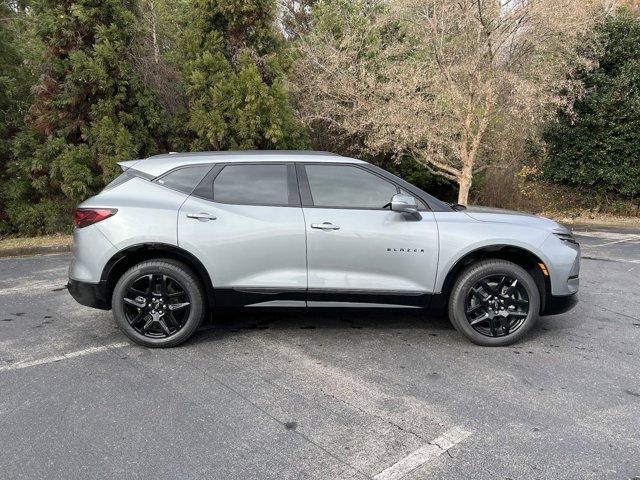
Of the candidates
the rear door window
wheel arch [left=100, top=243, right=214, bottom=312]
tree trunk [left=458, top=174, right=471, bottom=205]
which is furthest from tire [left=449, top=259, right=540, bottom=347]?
tree trunk [left=458, top=174, right=471, bottom=205]

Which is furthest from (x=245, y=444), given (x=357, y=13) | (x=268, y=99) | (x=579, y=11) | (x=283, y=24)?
(x=283, y=24)

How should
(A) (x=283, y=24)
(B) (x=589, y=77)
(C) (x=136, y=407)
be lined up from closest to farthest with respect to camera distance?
(C) (x=136, y=407) → (B) (x=589, y=77) → (A) (x=283, y=24)

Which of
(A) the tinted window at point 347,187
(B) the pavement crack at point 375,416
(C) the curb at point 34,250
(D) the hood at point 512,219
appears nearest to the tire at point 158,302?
(A) the tinted window at point 347,187

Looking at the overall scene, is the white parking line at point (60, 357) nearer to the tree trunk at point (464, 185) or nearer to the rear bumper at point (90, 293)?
the rear bumper at point (90, 293)

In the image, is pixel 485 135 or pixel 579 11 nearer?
pixel 579 11

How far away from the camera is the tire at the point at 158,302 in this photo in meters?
4.18

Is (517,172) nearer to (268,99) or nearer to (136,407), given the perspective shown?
(268,99)

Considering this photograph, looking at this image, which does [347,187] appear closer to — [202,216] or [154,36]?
[202,216]

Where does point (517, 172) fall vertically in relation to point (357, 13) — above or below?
below

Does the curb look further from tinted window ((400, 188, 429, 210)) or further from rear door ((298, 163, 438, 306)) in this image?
tinted window ((400, 188, 429, 210))

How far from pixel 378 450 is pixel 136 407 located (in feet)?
5.27

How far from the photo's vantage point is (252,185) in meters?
4.33

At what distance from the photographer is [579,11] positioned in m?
9.02

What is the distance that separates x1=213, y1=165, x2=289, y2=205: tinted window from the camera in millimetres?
4285
